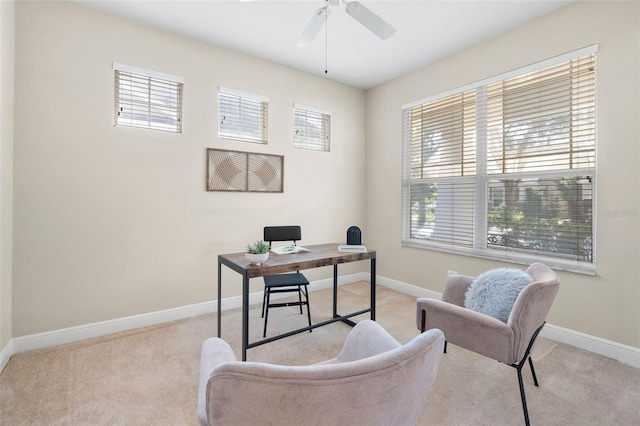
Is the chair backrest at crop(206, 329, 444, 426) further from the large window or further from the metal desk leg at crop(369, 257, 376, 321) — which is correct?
the large window

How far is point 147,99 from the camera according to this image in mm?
2908

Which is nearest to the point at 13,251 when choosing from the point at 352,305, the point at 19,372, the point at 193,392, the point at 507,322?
the point at 19,372

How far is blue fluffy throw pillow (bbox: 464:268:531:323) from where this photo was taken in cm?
183

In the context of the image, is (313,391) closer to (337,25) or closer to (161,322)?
(161,322)

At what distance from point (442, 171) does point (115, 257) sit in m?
3.60

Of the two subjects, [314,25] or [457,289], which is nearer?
[314,25]

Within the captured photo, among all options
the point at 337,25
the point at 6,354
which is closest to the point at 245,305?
the point at 6,354

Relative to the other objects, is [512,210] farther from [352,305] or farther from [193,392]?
[193,392]

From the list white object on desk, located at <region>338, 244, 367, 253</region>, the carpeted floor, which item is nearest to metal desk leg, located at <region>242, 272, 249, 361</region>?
the carpeted floor

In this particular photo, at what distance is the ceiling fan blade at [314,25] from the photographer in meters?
2.10

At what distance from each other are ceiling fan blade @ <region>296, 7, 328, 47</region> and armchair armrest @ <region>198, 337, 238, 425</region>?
7.00 feet

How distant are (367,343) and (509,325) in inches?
35.8

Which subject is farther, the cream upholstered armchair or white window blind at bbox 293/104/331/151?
white window blind at bbox 293/104/331/151

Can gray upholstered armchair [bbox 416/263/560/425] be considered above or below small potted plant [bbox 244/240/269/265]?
below
